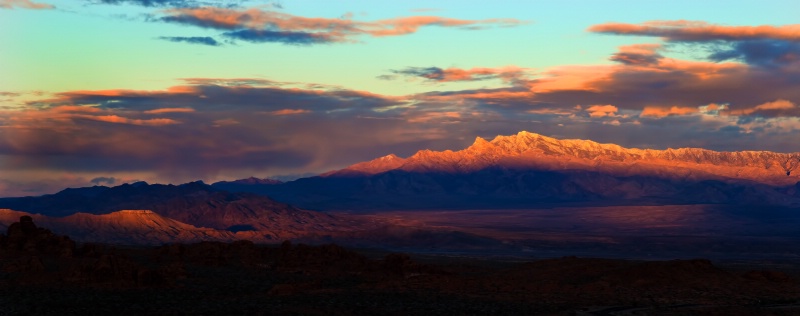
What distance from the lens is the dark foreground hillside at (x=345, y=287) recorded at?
61875 mm

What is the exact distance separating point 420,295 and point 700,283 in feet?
70.8

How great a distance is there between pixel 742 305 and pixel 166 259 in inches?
2073

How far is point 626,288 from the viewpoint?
76000 mm

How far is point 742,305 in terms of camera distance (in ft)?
217

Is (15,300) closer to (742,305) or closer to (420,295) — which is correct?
(420,295)

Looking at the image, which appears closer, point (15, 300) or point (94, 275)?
point (15, 300)

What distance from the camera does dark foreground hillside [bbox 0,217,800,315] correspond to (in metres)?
61.9

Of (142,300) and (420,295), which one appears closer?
(142,300)

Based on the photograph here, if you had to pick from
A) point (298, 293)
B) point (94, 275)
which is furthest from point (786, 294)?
point (94, 275)

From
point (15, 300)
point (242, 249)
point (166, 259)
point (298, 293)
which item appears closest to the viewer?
point (15, 300)

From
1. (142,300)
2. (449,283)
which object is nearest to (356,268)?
(449,283)

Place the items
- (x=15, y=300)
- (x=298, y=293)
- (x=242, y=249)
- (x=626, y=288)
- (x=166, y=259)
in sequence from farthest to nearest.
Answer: (x=242, y=249)
(x=166, y=259)
(x=626, y=288)
(x=298, y=293)
(x=15, y=300)

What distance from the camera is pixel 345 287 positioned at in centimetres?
7806

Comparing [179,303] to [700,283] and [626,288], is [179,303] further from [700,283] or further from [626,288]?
[700,283]
